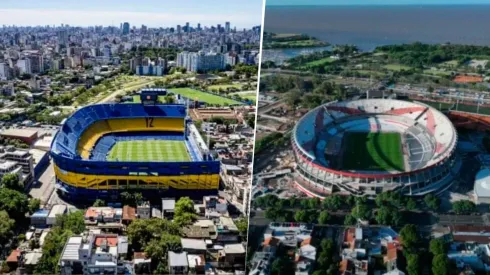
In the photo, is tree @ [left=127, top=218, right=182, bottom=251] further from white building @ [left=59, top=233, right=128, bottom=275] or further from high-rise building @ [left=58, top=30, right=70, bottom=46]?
high-rise building @ [left=58, top=30, right=70, bottom=46]

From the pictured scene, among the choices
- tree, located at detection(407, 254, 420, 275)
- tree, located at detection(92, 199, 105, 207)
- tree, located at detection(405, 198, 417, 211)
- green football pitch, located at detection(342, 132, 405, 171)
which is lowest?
tree, located at detection(92, 199, 105, 207)

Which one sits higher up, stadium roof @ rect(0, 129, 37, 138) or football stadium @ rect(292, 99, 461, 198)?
football stadium @ rect(292, 99, 461, 198)

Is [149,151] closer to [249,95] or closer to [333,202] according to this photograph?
[249,95]

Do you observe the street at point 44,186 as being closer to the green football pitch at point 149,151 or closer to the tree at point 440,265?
the green football pitch at point 149,151

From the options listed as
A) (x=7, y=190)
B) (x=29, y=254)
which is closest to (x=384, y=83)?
(x=29, y=254)

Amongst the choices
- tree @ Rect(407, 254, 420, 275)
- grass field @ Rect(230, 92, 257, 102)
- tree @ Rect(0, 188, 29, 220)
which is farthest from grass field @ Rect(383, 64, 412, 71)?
grass field @ Rect(230, 92, 257, 102)

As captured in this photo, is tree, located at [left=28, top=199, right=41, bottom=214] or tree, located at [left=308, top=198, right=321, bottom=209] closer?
tree, located at [left=308, top=198, right=321, bottom=209]
